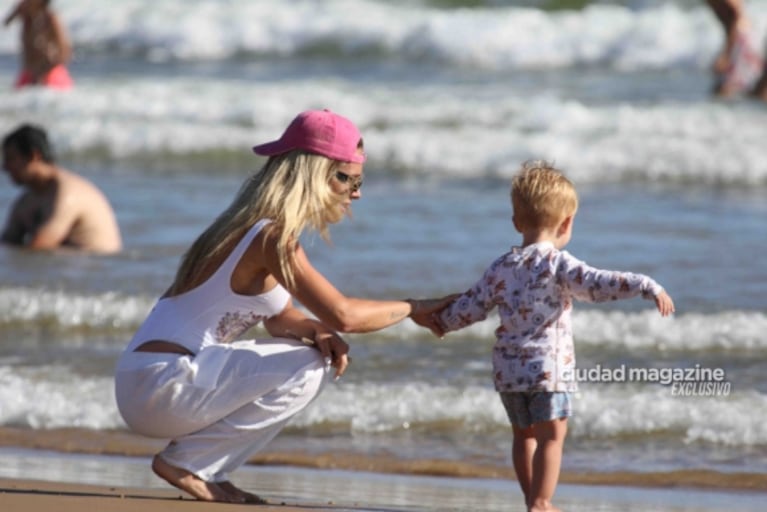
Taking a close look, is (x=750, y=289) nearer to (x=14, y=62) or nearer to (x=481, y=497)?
(x=481, y=497)

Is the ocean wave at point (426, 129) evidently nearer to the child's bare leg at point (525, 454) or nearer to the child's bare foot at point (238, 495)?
the child's bare leg at point (525, 454)

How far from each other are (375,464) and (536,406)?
1269 mm

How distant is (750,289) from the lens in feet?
23.9

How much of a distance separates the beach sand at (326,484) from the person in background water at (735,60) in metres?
9.74

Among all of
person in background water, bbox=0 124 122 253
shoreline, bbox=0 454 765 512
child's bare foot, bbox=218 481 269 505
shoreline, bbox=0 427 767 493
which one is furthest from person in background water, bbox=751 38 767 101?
child's bare foot, bbox=218 481 269 505

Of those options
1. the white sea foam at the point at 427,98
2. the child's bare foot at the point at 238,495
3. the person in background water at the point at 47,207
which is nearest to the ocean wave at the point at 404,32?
the white sea foam at the point at 427,98

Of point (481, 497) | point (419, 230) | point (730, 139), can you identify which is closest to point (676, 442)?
point (481, 497)

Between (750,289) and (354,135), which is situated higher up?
(354,135)

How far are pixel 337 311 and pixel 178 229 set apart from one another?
206 inches

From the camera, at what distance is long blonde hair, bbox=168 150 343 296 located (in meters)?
4.02

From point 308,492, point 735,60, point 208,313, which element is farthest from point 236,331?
point 735,60

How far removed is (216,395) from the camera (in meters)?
4.07

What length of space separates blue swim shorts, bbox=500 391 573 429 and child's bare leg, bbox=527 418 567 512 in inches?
0.7

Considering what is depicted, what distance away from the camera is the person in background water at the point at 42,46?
1420cm
